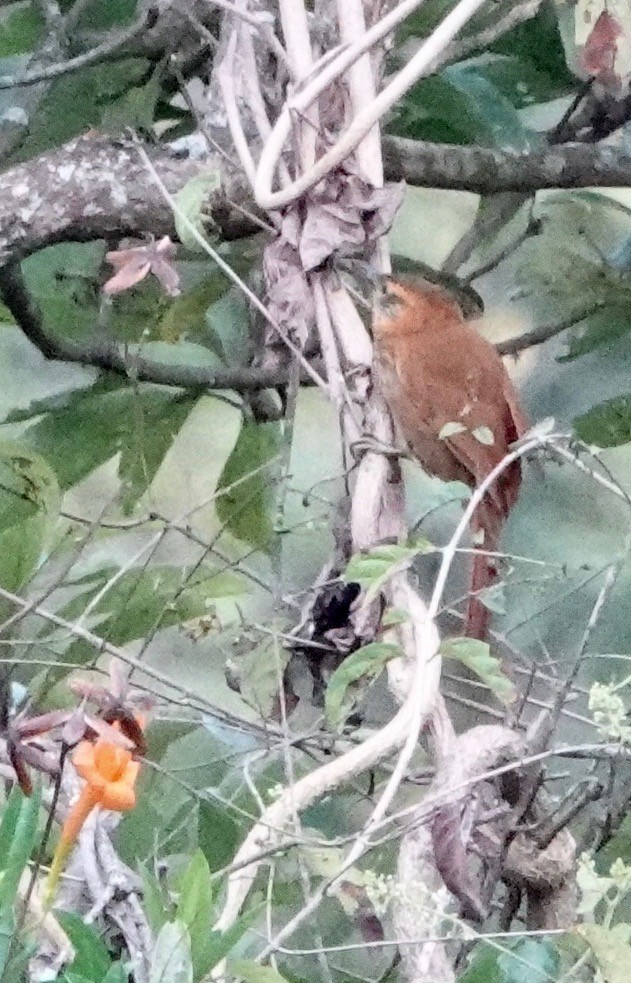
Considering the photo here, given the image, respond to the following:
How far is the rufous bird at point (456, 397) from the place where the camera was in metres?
0.94

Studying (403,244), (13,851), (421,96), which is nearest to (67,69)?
(421,96)

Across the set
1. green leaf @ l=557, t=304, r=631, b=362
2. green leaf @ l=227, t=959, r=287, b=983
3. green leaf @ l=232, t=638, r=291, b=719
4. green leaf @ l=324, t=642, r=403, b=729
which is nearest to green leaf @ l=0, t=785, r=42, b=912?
green leaf @ l=227, t=959, r=287, b=983

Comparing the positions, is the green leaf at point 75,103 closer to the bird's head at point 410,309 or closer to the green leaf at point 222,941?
the bird's head at point 410,309

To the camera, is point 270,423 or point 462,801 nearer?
point 462,801

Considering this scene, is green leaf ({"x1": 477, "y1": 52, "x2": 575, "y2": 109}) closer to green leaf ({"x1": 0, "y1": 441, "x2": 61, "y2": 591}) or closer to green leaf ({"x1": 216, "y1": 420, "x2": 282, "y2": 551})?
green leaf ({"x1": 216, "y1": 420, "x2": 282, "y2": 551})

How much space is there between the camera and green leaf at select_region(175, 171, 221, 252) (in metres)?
0.86

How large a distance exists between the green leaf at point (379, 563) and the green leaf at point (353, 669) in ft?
0.10

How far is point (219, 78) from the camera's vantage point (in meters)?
0.92

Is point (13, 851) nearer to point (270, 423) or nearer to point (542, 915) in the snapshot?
point (542, 915)

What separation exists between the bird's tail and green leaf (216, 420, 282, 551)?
0.19 m

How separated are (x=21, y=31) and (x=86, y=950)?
2.94ft

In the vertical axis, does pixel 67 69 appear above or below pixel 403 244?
above

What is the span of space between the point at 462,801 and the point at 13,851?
24 cm

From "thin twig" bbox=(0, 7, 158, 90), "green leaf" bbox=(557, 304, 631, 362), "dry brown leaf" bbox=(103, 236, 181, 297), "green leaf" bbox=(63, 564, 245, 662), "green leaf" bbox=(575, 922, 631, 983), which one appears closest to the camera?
"green leaf" bbox=(575, 922, 631, 983)
